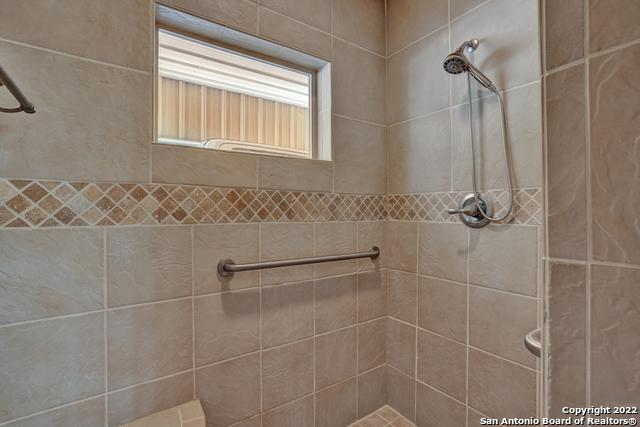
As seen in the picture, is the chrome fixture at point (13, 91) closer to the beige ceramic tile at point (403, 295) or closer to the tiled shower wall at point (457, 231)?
the tiled shower wall at point (457, 231)

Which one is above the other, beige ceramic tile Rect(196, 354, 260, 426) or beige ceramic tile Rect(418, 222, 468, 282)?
beige ceramic tile Rect(418, 222, 468, 282)

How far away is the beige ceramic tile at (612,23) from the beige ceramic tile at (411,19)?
114 centimetres

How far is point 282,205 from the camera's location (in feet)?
3.89

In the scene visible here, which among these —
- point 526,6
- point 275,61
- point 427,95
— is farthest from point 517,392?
point 275,61

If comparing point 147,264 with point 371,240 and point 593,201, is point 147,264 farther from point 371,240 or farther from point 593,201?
point 593,201

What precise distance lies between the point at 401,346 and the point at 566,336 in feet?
4.03

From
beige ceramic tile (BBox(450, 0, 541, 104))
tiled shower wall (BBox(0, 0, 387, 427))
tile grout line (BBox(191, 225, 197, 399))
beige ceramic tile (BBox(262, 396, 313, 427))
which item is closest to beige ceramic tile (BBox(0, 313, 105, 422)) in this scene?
tiled shower wall (BBox(0, 0, 387, 427))

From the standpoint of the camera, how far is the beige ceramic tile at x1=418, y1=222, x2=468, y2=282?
1.20 metres

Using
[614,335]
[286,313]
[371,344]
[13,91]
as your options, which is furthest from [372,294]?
[13,91]

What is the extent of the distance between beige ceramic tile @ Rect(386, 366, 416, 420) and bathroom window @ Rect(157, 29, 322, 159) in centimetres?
119

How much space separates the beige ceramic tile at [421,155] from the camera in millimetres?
1256

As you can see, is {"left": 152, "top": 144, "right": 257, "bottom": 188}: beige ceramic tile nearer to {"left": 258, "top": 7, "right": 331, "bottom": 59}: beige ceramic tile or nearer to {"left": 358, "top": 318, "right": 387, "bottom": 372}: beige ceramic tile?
{"left": 258, "top": 7, "right": 331, "bottom": 59}: beige ceramic tile

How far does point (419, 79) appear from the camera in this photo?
4.43 ft

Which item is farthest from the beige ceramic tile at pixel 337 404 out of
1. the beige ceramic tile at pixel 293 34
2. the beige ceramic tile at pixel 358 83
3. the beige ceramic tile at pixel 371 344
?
the beige ceramic tile at pixel 293 34
